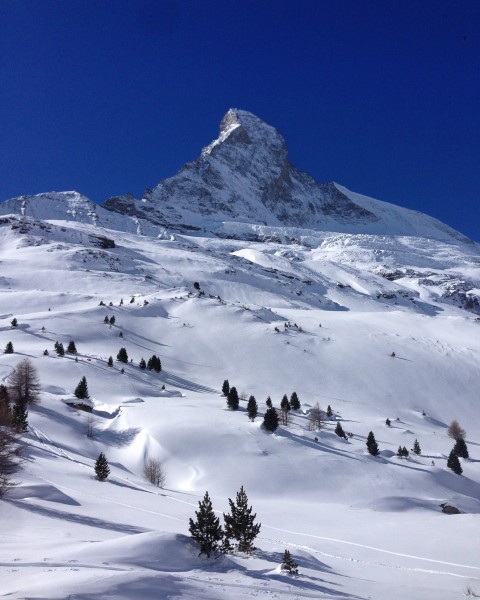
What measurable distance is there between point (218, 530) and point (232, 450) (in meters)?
23.1

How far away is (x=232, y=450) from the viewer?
33.8 m

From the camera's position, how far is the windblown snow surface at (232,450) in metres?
10.2

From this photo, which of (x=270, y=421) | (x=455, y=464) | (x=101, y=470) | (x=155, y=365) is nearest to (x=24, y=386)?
(x=101, y=470)

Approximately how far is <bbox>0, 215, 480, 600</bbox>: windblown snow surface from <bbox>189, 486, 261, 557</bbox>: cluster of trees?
35cm

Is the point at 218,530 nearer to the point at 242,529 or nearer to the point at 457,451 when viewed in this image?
A: the point at 242,529

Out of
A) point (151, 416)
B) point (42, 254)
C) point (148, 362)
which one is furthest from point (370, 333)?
point (42, 254)

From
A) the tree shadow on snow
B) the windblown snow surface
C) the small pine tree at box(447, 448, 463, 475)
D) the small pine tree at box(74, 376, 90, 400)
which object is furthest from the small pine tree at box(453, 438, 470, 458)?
the tree shadow on snow

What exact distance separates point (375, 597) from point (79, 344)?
59114 mm

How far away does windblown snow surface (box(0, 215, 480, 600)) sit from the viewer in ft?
33.5

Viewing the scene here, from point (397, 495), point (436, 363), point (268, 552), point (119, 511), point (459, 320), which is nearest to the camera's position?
point (268, 552)

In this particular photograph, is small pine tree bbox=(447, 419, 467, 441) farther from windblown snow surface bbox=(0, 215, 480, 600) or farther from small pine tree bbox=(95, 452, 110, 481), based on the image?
small pine tree bbox=(95, 452, 110, 481)

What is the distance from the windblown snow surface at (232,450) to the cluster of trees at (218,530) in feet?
1.14

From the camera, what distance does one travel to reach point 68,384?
46.0 metres

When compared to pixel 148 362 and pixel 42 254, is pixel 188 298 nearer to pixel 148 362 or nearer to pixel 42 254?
pixel 148 362
